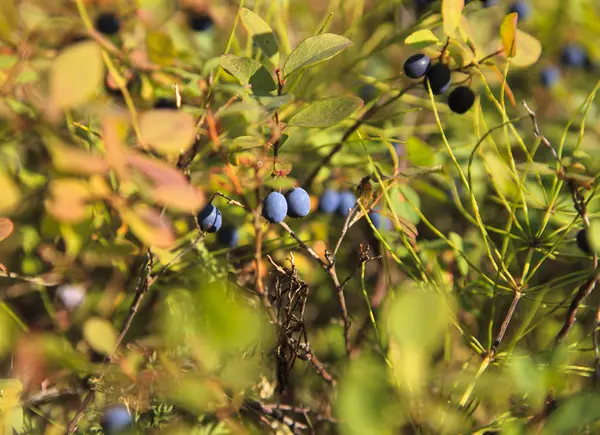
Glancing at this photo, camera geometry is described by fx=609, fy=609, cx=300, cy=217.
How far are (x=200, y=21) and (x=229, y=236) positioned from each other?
511 mm

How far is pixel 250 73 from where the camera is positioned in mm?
724

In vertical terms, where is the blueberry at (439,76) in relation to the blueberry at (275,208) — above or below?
above

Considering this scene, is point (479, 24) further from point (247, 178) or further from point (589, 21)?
point (247, 178)

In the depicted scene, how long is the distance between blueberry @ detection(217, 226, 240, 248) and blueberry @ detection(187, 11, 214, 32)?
1.61 feet

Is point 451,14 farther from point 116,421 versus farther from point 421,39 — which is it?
point 116,421

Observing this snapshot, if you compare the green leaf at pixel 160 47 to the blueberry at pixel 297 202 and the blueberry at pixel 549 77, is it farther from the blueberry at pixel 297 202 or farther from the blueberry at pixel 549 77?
the blueberry at pixel 549 77

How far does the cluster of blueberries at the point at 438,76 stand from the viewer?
0.82 m

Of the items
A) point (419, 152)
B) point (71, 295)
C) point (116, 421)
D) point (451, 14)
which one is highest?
point (451, 14)

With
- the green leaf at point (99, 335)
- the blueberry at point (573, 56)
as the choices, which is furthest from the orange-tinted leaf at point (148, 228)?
the blueberry at point (573, 56)

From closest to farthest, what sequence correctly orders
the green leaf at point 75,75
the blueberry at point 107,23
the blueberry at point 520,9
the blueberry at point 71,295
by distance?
the green leaf at point 75,75 < the blueberry at point 71,295 < the blueberry at point 107,23 < the blueberry at point 520,9

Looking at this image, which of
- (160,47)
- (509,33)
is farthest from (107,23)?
(509,33)

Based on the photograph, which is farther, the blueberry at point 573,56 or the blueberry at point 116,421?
the blueberry at point 573,56

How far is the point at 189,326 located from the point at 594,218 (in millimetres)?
570

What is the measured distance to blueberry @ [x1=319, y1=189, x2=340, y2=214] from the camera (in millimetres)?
1018
